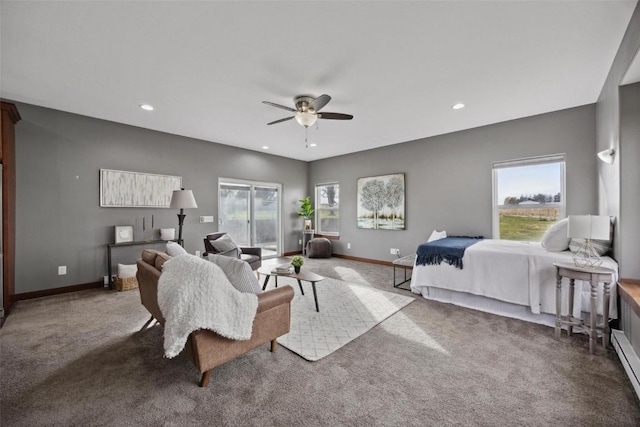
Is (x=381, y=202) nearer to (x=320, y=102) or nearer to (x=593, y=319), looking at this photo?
(x=320, y=102)

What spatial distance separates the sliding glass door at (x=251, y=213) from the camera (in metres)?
5.89

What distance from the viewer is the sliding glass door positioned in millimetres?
5895

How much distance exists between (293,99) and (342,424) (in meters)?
3.22

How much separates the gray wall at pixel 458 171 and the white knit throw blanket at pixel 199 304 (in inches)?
167

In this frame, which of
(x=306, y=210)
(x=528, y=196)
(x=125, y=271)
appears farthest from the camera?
(x=306, y=210)

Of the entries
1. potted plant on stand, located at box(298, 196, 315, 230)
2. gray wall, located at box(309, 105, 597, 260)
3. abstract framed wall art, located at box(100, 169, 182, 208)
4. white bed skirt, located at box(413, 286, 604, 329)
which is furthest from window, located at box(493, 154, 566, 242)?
abstract framed wall art, located at box(100, 169, 182, 208)

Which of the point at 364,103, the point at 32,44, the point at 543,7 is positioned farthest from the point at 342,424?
the point at 32,44

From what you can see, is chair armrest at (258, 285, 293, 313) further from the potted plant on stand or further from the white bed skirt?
the potted plant on stand

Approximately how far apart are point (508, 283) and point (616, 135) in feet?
5.69

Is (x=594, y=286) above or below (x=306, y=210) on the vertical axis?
below

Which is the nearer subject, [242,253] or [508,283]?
[508,283]

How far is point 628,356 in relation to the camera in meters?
2.03

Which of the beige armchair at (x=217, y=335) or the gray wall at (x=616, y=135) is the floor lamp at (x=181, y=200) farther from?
the gray wall at (x=616, y=135)

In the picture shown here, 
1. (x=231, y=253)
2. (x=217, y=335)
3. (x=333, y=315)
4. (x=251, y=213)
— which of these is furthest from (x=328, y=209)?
(x=217, y=335)
